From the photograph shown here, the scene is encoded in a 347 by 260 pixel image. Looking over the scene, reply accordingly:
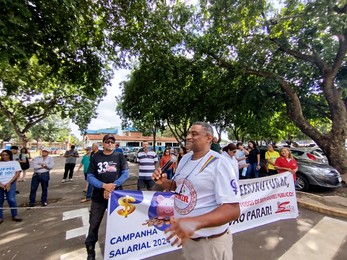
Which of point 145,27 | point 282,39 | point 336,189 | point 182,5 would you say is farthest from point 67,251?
point 282,39

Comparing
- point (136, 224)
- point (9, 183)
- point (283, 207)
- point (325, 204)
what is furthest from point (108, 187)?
point (325, 204)

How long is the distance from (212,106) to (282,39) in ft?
16.6

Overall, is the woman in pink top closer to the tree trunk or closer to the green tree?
the tree trunk

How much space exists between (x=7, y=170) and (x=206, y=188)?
18.3ft

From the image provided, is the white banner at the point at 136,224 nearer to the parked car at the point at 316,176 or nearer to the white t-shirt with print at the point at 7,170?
the white t-shirt with print at the point at 7,170

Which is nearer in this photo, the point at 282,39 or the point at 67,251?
the point at 67,251

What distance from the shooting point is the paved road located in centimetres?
346

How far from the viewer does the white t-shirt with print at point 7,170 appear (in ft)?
16.7

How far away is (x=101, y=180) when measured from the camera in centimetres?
330

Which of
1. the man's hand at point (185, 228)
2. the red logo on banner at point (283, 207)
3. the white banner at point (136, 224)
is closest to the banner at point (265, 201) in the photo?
the red logo on banner at point (283, 207)

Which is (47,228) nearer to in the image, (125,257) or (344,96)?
(125,257)

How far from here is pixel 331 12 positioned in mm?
6812

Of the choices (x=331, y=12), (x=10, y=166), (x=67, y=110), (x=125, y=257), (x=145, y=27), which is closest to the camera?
(x=125, y=257)

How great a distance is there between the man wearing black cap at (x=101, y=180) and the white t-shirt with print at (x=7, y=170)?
323 centimetres
